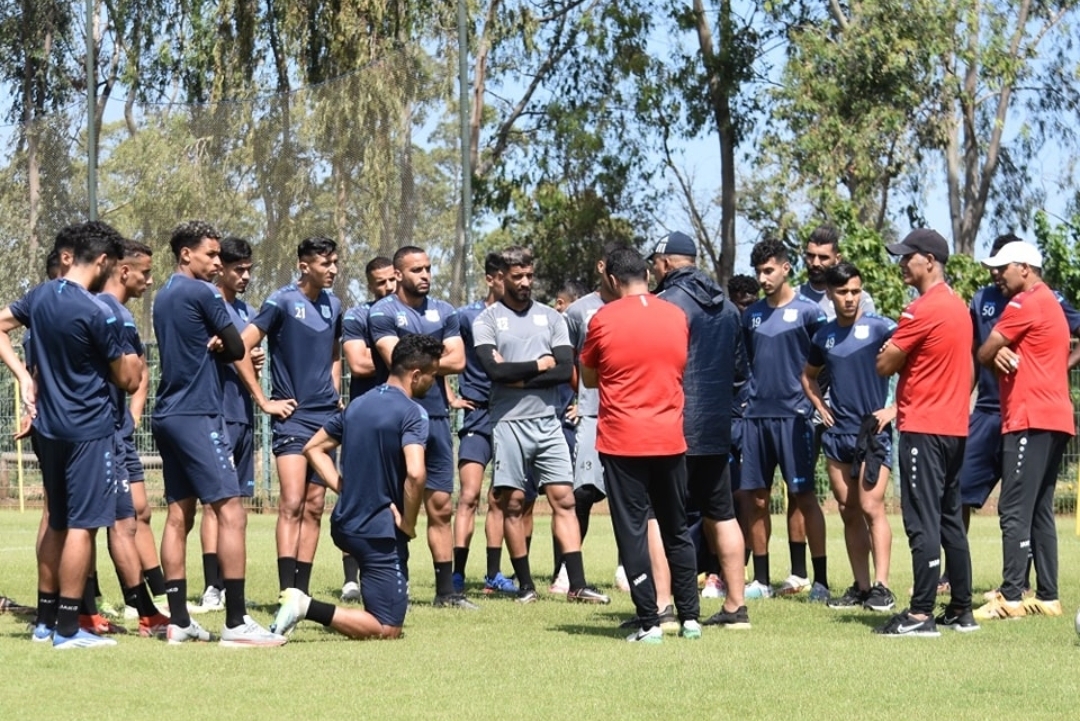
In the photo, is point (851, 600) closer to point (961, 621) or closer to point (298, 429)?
point (961, 621)

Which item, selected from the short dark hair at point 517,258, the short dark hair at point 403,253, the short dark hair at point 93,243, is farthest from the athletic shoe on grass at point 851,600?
the short dark hair at point 93,243

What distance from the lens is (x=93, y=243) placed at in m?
9.41

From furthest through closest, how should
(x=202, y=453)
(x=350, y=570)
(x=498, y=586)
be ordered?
(x=498, y=586), (x=350, y=570), (x=202, y=453)

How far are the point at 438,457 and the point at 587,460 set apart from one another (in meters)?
1.24

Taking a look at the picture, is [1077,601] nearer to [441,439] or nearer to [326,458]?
[441,439]

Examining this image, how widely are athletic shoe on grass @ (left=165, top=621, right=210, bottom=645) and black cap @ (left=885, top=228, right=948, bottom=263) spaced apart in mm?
4482

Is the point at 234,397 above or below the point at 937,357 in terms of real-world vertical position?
below

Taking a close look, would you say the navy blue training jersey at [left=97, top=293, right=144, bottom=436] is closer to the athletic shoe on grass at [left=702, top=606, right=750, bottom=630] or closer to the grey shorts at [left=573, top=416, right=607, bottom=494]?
the grey shorts at [left=573, top=416, right=607, bottom=494]

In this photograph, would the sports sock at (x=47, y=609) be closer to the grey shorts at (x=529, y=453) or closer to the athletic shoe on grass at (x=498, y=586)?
the grey shorts at (x=529, y=453)

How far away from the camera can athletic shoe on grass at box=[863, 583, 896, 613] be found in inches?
444

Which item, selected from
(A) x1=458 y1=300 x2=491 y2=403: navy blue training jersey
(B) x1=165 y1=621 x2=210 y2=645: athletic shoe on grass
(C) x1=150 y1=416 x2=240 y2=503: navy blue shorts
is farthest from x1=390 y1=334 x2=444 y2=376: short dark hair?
(A) x1=458 y1=300 x2=491 y2=403: navy blue training jersey

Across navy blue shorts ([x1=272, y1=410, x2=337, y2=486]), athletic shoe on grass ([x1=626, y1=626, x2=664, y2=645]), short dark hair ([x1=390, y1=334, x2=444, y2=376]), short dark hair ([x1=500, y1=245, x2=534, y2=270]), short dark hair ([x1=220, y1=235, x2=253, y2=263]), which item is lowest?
athletic shoe on grass ([x1=626, y1=626, x2=664, y2=645])

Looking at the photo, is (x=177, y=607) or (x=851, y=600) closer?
(x=177, y=607)

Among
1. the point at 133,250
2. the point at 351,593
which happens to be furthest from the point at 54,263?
the point at 351,593
